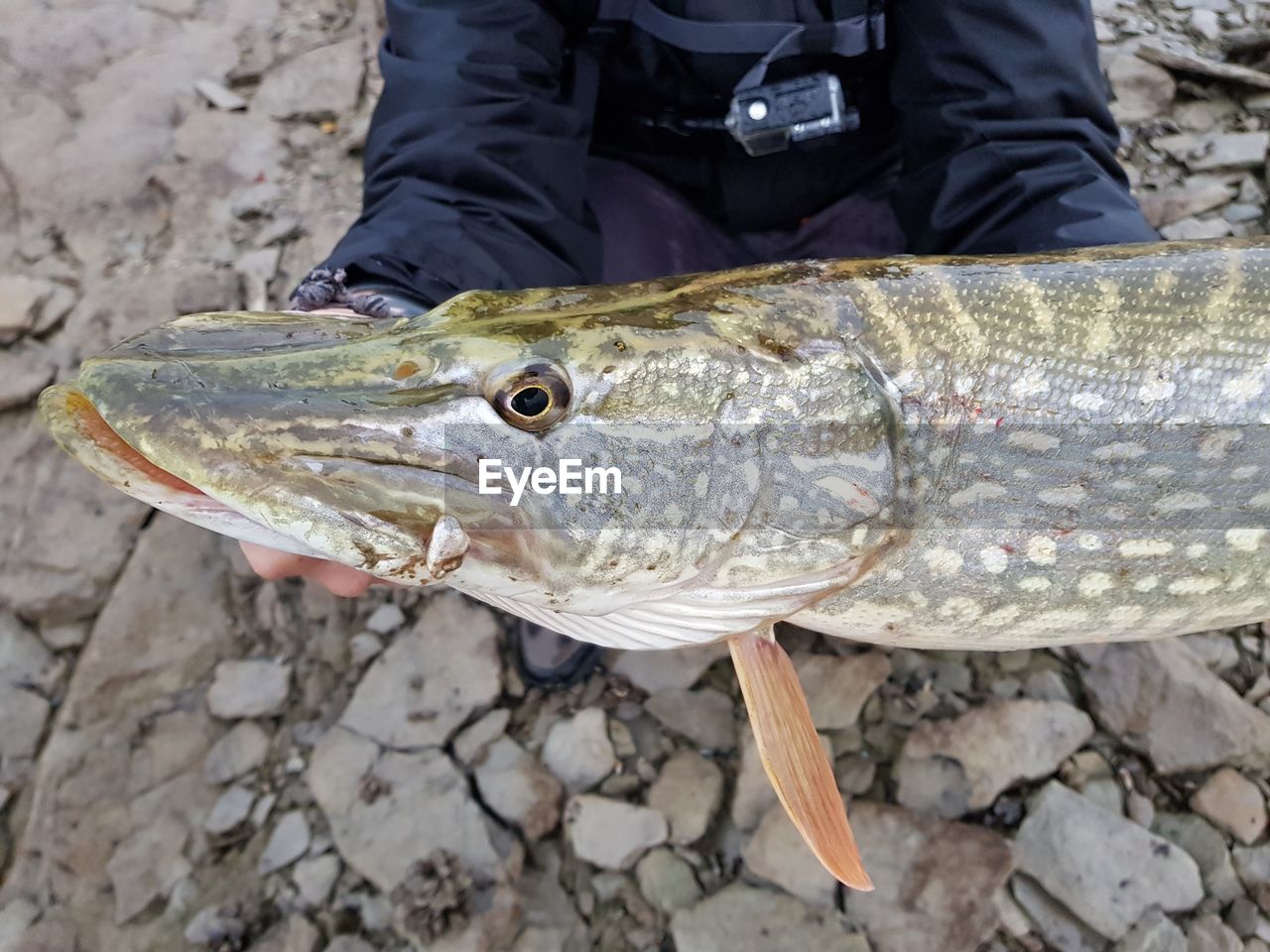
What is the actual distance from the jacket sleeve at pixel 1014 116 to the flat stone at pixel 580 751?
1155 mm

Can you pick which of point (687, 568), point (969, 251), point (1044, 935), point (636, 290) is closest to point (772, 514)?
point (687, 568)

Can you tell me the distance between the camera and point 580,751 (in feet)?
5.04

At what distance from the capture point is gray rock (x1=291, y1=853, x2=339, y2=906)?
1408 millimetres

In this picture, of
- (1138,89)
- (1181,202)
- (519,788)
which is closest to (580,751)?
(519,788)

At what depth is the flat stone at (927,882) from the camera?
52.0 inches

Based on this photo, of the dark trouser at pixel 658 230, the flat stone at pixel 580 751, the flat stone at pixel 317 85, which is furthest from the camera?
the flat stone at pixel 317 85

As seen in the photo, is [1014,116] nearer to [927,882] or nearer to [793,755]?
[793,755]

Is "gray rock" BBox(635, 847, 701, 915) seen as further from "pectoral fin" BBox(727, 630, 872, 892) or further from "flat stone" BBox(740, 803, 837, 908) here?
"pectoral fin" BBox(727, 630, 872, 892)

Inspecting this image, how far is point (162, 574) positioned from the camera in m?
1.70

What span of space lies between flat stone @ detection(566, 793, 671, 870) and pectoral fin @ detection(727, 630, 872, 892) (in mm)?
416

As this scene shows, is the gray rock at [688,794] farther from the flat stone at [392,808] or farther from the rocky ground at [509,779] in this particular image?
the flat stone at [392,808]

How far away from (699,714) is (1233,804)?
94cm

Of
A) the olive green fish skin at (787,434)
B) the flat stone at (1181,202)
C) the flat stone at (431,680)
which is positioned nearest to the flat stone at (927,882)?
the olive green fish skin at (787,434)

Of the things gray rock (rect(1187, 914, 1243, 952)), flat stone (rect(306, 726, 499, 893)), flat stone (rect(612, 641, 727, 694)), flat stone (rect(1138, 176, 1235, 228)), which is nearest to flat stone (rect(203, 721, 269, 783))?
flat stone (rect(306, 726, 499, 893))
